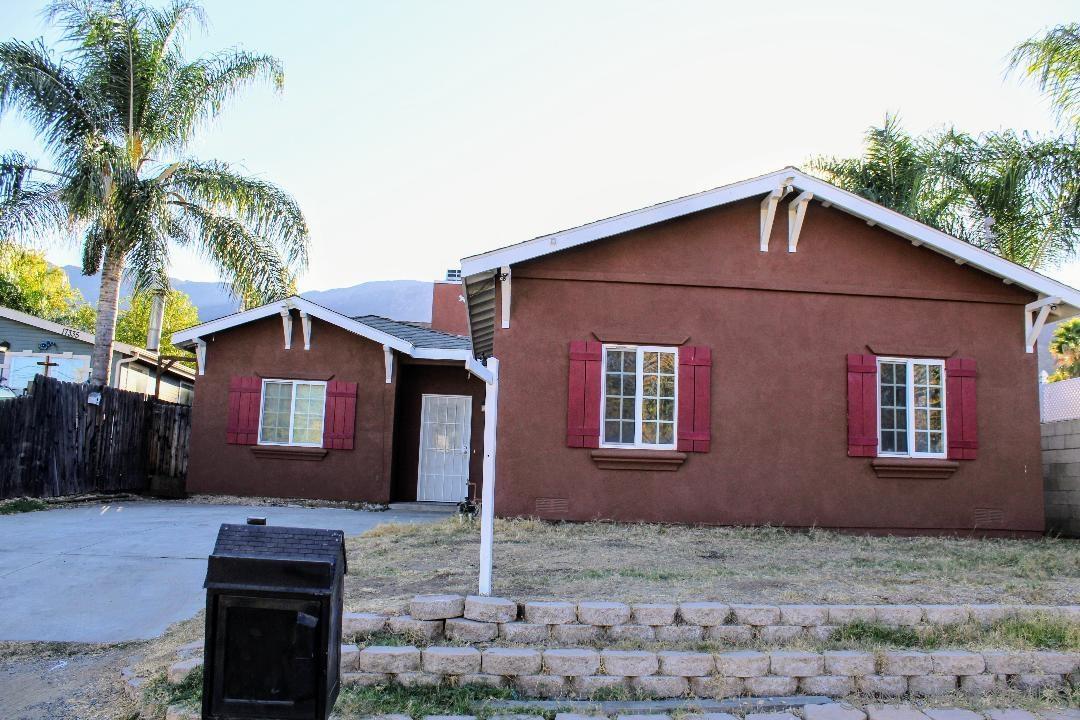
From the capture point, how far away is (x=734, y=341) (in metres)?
10.3

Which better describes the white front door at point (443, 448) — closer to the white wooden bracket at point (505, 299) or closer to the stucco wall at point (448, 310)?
the white wooden bracket at point (505, 299)

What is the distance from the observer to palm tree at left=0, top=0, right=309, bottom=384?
14367 millimetres

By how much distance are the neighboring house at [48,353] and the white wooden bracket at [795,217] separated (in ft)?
49.3

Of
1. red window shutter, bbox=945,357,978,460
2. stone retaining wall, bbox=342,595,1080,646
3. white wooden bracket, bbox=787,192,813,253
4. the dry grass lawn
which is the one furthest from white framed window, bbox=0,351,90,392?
red window shutter, bbox=945,357,978,460

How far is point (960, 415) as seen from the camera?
10297 mm

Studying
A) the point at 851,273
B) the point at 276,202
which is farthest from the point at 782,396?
the point at 276,202

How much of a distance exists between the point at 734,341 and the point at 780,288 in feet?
2.87

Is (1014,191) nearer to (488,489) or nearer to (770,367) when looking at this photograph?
(770,367)

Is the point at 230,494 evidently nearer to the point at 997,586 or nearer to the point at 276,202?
the point at 276,202

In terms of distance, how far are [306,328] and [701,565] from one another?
369 inches

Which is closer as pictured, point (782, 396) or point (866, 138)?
point (782, 396)

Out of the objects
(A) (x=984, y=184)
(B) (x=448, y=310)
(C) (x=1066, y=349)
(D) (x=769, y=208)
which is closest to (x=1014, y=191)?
(A) (x=984, y=184)

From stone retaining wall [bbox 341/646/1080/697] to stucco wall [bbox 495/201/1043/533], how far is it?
505 centimetres

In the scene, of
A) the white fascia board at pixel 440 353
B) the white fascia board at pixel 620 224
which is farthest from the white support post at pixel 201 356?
the white fascia board at pixel 620 224
